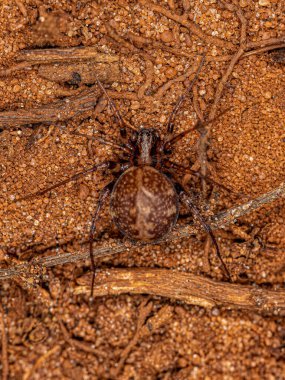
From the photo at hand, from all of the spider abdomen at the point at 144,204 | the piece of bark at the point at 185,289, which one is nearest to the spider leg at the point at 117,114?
the spider abdomen at the point at 144,204

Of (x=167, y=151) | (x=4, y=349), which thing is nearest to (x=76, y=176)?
(x=167, y=151)

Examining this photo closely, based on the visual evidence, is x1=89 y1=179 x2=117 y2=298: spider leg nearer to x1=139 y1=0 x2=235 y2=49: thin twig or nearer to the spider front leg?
the spider front leg

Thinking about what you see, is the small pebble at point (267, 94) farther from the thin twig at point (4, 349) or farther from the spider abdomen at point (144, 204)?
the thin twig at point (4, 349)

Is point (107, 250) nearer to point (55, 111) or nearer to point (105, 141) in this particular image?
point (105, 141)

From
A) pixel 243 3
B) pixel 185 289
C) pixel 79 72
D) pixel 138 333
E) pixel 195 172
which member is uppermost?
pixel 243 3

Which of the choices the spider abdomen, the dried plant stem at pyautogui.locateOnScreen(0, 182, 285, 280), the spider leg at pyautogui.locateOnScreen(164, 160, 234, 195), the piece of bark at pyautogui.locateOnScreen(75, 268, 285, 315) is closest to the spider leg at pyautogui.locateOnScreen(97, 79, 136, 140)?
the spider abdomen

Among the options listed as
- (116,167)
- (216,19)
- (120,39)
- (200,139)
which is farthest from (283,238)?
(120,39)
